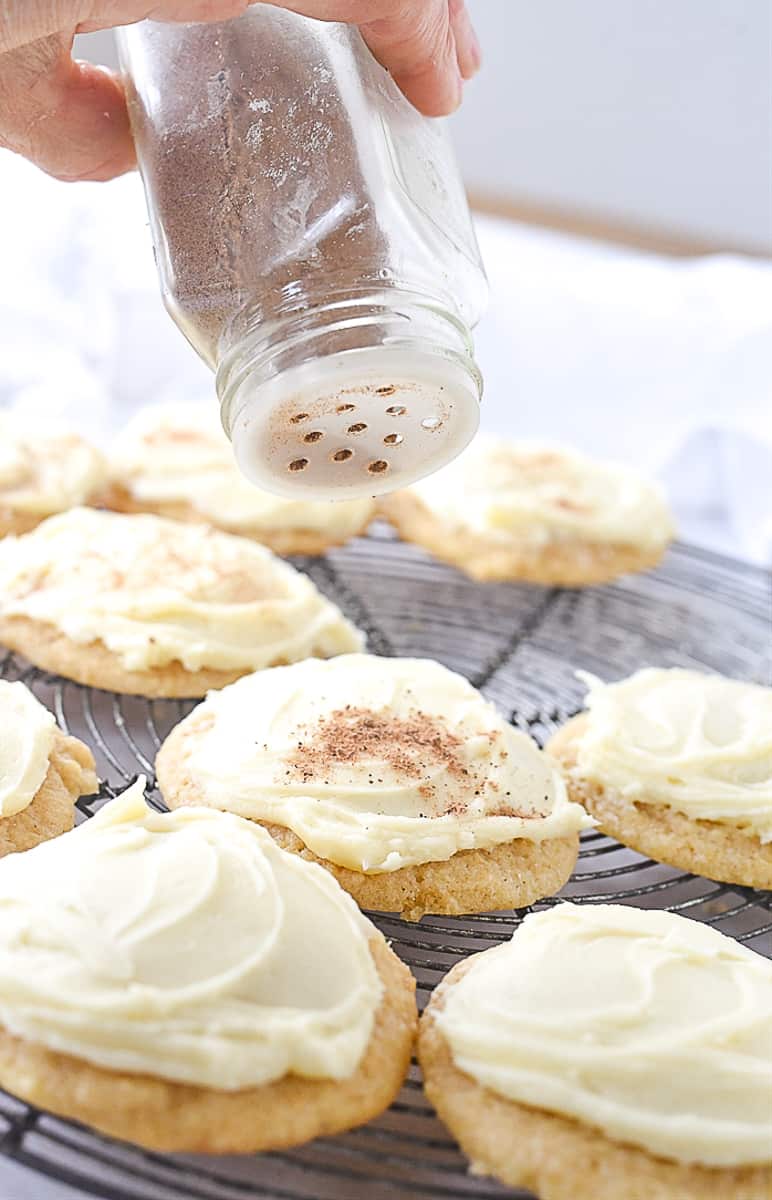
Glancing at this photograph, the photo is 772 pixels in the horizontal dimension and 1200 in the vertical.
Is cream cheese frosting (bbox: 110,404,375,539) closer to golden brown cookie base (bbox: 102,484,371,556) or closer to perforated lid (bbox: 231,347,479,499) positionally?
golden brown cookie base (bbox: 102,484,371,556)

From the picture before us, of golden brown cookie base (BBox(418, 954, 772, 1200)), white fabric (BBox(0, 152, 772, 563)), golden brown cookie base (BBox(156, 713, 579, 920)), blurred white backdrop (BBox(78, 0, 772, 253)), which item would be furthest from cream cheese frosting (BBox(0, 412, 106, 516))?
blurred white backdrop (BBox(78, 0, 772, 253))

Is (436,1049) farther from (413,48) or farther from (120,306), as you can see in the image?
(120,306)

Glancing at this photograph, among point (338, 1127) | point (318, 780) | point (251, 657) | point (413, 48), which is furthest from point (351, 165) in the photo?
point (338, 1127)

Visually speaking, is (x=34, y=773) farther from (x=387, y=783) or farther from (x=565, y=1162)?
(x=565, y=1162)

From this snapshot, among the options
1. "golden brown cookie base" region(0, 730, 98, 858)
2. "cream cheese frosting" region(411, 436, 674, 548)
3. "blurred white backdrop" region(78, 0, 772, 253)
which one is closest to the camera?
"golden brown cookie base" region(0, 730, 98, 858)

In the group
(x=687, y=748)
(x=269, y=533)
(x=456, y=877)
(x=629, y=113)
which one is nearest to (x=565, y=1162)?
(x=456, y=877)

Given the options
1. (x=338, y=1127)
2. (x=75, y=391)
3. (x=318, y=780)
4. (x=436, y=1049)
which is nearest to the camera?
(x=338, y=1127)
